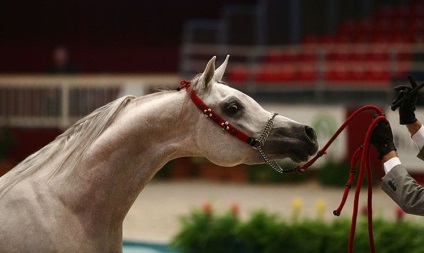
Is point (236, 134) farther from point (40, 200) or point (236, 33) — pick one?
point (236, 33)

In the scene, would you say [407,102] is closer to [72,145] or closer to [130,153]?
[130,153]

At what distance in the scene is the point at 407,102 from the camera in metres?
3.75

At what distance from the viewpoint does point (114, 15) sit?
20.5 metres

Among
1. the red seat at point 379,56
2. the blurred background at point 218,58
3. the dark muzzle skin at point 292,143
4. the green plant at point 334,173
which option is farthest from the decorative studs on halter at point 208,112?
the red seat at point 379,56

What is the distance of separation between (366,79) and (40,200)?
11.3m

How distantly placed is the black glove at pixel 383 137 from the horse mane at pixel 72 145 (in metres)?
1.09

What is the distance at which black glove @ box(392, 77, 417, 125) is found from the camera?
12.3 ft

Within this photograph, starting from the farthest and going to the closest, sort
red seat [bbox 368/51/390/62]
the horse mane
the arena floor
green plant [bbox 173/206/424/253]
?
red seat [bbox 368/51/390/62]
the arena floor
green plant [bbox 173/206/424/253]
the horse mane

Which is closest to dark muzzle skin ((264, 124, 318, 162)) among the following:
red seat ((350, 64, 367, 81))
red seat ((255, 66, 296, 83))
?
red seat ((350, 64, 367, 81))

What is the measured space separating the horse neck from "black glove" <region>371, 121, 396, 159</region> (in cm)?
77

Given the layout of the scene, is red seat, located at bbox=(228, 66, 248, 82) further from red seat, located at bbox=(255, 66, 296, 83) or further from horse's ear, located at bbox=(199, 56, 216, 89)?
horse's ear, located at bbox=(199, 56, 216, 89)

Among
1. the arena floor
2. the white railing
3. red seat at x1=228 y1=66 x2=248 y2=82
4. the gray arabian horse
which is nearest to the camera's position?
the gray arabian horse

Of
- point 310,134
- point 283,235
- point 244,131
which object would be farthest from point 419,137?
point 283,235

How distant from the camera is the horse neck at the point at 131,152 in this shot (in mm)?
3902
